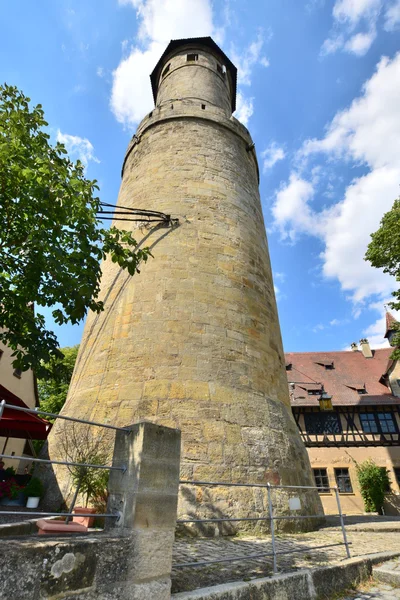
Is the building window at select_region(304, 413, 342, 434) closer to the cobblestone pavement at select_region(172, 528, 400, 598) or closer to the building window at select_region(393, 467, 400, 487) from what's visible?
the building window at select_region(393, 467, 400, 487)

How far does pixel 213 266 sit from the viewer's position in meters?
7.11

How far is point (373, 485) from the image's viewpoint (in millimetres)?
16891

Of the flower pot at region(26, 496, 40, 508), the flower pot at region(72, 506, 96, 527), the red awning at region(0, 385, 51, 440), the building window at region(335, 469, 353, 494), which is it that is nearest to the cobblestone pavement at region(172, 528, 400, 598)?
the flower pot at region(72, 506, 96, 527)

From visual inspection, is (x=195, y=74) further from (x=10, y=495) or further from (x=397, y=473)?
(x=397, y=473)

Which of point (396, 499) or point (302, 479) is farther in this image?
point (396, 499)

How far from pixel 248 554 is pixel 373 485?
55.3 feet

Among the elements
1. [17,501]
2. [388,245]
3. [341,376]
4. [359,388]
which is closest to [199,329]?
[17,501]

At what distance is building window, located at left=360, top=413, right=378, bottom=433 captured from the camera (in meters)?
18.8

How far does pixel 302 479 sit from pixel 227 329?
2971 millimetres

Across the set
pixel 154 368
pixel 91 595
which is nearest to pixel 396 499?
pixel 154 368

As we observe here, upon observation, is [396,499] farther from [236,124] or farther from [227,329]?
[236,124]

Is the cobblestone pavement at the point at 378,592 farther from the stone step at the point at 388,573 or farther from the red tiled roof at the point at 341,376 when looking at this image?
the red tiled roof at the point at 341,376

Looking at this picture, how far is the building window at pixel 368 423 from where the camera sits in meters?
18.8

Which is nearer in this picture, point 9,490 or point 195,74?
point 9,490
